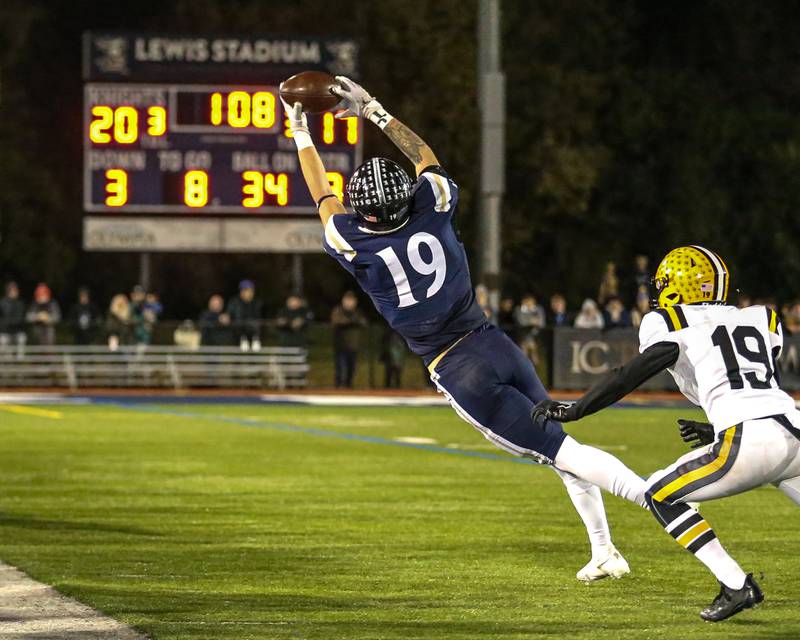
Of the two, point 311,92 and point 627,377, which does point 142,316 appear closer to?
point 311,92

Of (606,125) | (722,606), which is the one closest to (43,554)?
(722,606)

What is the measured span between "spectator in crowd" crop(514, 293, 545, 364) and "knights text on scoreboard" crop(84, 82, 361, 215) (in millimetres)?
3788

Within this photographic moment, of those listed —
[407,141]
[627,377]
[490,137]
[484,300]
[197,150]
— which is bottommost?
[627,377]

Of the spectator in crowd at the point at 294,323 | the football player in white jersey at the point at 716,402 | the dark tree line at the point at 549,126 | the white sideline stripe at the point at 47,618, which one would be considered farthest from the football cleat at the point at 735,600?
the dark tree line at the point at 549,126

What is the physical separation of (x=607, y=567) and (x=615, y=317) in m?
19.7

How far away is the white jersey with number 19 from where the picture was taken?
6.98 metres

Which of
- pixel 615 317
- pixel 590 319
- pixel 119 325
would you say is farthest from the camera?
pixel 119 325

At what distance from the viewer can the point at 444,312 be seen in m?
8.26

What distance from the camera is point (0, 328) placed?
2897cm

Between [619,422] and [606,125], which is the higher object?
[606,125]

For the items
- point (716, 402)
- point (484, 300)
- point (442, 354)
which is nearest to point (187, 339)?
point (484, 300)

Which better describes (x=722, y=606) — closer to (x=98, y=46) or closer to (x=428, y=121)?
(x=98, y=46)

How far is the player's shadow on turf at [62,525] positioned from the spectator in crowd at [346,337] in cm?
1687

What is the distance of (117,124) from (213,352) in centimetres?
395
